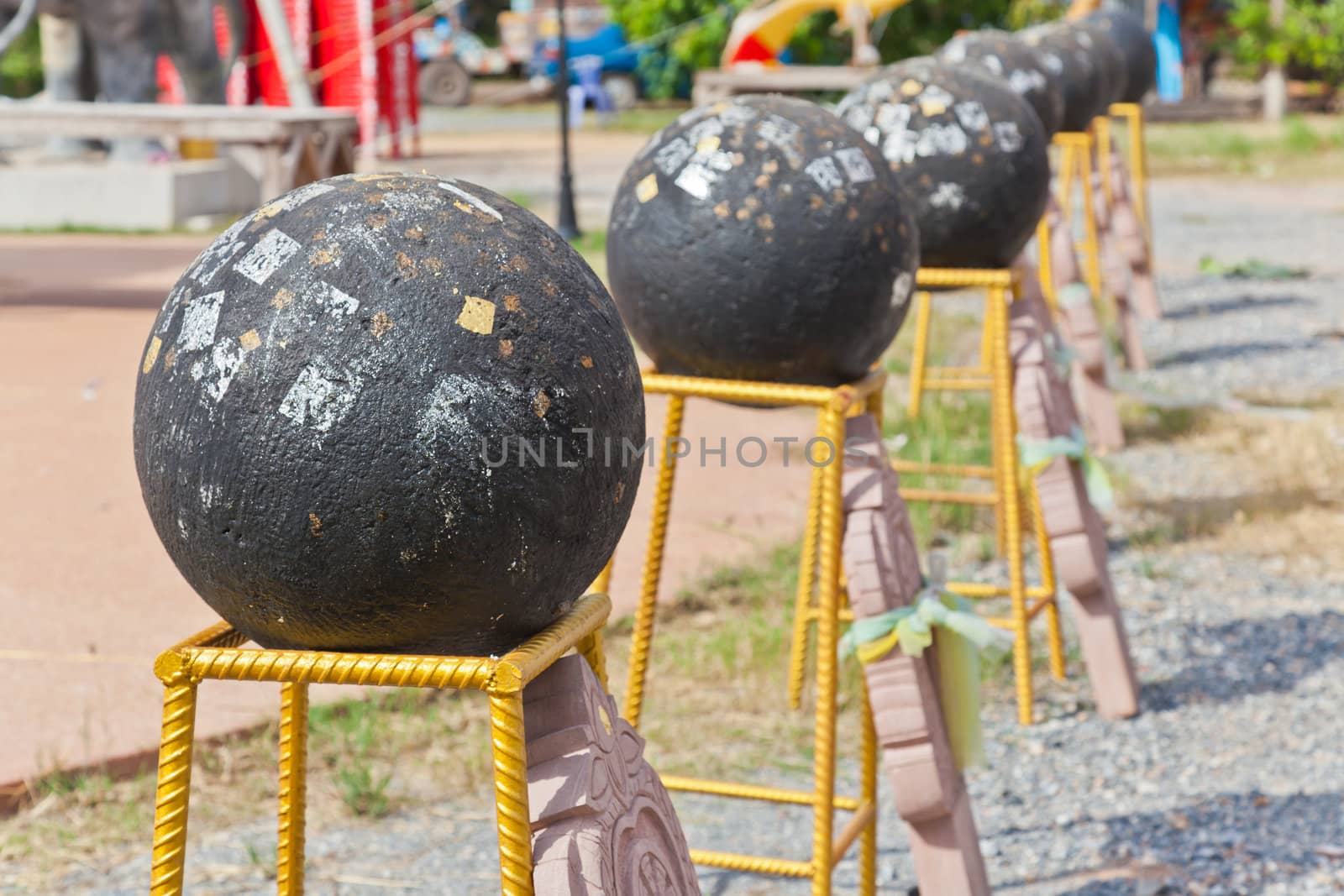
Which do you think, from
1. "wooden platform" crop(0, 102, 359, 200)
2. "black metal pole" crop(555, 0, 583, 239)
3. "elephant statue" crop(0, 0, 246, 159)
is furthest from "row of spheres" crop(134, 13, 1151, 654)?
"elephant statue" crop(0, 0, 246, 159)

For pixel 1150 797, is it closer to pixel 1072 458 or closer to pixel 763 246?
pixel 1072 458

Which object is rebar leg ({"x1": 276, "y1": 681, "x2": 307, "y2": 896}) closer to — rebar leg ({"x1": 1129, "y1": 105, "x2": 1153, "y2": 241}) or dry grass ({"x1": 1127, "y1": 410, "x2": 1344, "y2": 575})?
dry grass ({"x1": 1127, "y1": 410, "x2": 1344, "y2": 575})

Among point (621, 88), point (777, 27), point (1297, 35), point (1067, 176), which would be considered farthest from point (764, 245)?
point (621, 88)

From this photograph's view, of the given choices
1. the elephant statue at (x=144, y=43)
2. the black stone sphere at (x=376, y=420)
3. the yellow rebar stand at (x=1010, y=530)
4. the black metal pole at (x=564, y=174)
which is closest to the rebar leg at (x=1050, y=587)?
the yellow rebar stand at (x=1010, y=530)

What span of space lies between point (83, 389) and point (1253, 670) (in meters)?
5.34

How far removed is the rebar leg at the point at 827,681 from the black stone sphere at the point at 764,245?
0.18 metres

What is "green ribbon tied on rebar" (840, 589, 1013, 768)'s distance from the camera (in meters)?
2.71

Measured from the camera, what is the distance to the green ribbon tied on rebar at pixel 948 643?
8.91 ft

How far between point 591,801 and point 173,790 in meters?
0.50

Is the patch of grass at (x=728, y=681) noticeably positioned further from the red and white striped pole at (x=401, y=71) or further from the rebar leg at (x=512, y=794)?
the red and white striped pole at (x=401, y=71)

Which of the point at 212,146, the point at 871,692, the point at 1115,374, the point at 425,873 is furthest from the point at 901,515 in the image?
the point at 212,146

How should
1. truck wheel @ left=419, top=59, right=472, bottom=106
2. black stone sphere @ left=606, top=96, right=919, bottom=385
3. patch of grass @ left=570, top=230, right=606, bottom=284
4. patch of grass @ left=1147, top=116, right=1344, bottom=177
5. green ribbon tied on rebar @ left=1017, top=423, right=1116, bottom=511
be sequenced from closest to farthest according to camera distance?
black stone sphere @ left=606, top=96, right=919, bottom=385, green ribbon tied on rebar @ left=1017, top=423, right=1116, bottom=511, patch of grass @ left=570, top=230, right=606, bottom=284, patch of grass @ left=1147, top=116, right=1344, bottom=177, truck wheel @ left=419, top=59, right=472, bottom=106

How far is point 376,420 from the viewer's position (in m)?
1.62

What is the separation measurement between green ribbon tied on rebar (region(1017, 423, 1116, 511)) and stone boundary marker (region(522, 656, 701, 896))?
2.33 m
